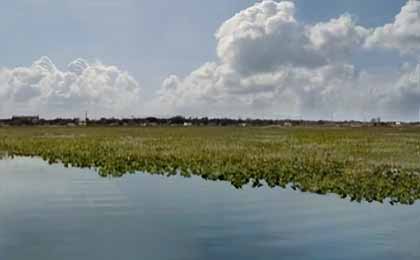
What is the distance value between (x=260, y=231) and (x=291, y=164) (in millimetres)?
13738

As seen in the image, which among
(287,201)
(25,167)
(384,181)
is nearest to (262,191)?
(287,201)

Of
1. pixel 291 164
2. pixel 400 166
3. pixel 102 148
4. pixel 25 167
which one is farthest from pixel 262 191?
pixel 102 148

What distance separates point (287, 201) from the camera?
19.7 metres

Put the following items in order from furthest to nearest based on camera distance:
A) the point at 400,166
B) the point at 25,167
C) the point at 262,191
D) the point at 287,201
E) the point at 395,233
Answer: the point at 25,167 → the point at 400,166 → the point at 262,191 → the point at 287,201 → the point at 395,233

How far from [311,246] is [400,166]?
15225 millimetres

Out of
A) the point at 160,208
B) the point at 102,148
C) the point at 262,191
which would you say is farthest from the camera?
the point at 102,148

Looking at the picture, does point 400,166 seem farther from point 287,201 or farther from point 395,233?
point 395,233

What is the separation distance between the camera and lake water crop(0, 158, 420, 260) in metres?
12.6

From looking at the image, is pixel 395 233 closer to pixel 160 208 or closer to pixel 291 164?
pixel 160 208

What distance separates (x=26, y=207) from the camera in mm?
18625

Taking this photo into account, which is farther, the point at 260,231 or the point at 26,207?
the point at 26,207

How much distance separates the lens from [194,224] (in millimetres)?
15641

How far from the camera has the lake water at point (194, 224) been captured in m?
12.6

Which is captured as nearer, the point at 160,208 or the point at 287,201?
the point at 160,208
